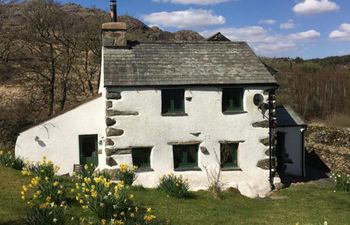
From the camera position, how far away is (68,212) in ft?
36.4

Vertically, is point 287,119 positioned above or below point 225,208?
above

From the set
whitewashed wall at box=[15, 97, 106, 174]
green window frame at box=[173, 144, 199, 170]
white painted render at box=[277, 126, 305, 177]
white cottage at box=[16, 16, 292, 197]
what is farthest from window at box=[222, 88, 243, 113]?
whitewashed wall at box=[15, 97, 106, 174]

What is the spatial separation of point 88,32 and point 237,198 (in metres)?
19.5

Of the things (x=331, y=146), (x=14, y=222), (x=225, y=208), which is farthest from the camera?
(x=331, y=146)

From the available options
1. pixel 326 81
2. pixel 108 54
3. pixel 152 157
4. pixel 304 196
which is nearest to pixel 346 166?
pixel 304 196

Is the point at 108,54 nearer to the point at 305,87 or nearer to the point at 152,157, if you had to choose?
the point at 152,157

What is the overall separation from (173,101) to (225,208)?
5.93 m

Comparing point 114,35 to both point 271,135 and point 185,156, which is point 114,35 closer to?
point 185,156

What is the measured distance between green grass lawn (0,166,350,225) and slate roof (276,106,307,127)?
5.93 metres

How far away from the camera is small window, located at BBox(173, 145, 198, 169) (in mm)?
18531

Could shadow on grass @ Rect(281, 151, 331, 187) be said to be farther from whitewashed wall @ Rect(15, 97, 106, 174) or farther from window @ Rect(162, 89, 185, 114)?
whitewashed wall @ Rect(15, 97, 106, 174)

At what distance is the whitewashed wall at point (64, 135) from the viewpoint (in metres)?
18.6

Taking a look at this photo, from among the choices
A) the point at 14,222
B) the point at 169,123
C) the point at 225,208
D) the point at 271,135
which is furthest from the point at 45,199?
the point at 271,135

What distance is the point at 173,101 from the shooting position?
731 inches
